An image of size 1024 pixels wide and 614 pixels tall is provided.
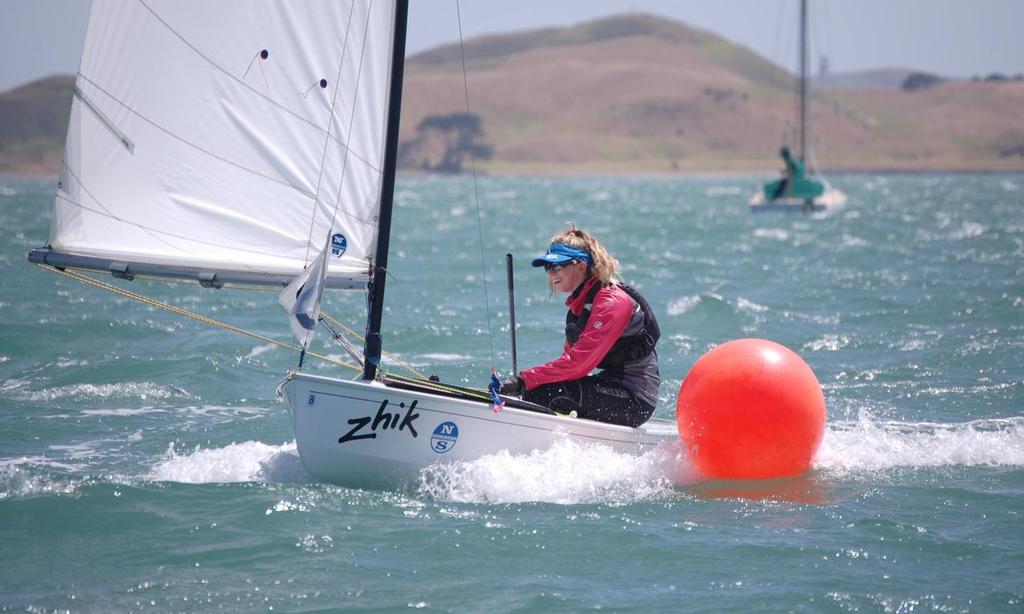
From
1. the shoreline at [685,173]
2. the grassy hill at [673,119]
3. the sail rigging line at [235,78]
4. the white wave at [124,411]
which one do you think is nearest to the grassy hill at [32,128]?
the grassy hill at [673,119]

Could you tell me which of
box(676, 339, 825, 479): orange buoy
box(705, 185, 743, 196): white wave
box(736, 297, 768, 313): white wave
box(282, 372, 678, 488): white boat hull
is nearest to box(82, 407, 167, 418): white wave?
box(282, 372, 678, 488): white boat hull

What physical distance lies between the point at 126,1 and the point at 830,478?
193 inches

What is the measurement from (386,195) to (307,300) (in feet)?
2.56

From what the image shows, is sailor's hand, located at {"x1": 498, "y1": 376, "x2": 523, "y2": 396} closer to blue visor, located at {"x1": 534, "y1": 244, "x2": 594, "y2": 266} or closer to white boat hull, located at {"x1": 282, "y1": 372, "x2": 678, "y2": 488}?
white boat hull, located at {"x1": 282, "y1": 372, "x2": 678, "y2": 488}

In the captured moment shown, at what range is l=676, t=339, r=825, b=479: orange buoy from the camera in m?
6.99

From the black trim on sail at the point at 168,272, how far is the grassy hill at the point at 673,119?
383ft

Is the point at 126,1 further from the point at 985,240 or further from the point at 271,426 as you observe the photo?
the point at 985,240

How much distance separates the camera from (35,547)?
6.14 meters

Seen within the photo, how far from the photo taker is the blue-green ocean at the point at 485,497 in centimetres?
566

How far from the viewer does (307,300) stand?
6621 mm

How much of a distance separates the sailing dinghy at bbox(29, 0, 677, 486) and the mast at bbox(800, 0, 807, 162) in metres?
41.6

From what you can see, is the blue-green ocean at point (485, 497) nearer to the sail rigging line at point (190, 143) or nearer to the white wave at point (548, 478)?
the white wave at point (548, 478)

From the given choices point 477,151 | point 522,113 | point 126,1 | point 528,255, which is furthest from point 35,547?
point 522,113

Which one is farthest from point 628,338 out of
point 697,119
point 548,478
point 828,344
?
point 697,119
